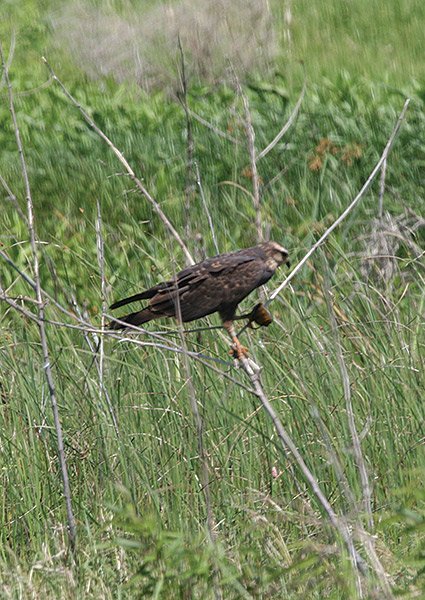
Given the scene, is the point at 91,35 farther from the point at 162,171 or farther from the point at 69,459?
the point at 69,459

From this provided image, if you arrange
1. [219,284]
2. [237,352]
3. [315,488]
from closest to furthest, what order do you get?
[315,488]
[237,352]
[219,284]

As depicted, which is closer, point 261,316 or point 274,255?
point 261,316

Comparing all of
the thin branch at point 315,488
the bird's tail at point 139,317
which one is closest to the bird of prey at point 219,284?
the bird's tail at point 139,317

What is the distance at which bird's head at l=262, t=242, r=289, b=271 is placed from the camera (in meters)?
3.67

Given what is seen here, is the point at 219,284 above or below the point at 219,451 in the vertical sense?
above

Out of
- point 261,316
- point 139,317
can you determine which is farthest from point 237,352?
point 139,317

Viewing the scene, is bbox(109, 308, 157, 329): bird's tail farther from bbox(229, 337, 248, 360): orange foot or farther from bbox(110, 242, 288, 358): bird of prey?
bbox(229, 337, 248, 360): orange foot

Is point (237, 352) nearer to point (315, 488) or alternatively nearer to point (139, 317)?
point (139, 317)

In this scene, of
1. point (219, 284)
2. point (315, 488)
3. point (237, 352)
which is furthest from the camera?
point (219, 284)

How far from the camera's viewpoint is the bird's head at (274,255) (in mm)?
3674

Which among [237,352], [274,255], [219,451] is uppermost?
[274,255]

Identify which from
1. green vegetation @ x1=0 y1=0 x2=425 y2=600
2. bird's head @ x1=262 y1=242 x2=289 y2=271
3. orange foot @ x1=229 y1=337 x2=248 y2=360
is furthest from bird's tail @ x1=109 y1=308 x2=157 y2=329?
bird's head @ x1=262 y1=242 x2=289 y2=271

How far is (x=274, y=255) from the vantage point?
3711mm

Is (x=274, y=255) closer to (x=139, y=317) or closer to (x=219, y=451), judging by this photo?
(x=139, y=317)
